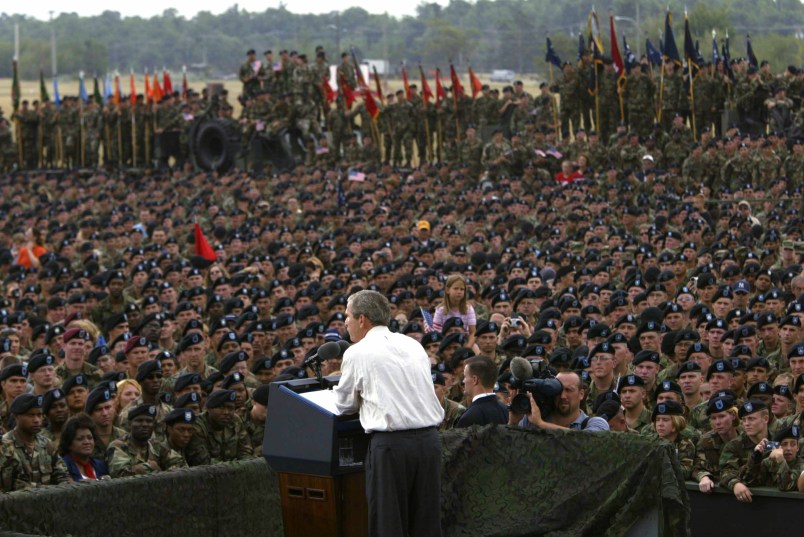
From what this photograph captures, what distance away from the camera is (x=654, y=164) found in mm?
24594

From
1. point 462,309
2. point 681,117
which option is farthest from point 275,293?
point 681,117

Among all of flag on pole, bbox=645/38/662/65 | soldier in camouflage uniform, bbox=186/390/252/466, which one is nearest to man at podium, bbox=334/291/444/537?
soldier in camouflage uniform, bbox=186/390/252/466

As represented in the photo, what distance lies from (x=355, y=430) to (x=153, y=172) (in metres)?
26.5

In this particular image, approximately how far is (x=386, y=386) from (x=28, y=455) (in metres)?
2.68

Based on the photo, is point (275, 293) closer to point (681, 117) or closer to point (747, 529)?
point (747, 529)

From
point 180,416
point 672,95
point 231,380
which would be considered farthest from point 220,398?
point 672,95

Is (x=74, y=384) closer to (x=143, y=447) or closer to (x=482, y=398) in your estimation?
(x=143, y=447)

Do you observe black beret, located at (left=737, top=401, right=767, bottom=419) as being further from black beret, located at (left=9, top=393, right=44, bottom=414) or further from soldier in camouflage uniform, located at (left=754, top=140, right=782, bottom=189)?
soldier in camouflage uniform, located at (left=754, top=140, right=782, bottom=189)

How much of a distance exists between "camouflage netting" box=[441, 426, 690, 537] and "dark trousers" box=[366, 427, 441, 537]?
0.62m

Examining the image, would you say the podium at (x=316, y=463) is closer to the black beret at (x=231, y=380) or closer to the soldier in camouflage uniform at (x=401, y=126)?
the black beret at (x=231, y=380)

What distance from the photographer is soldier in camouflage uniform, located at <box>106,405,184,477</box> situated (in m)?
8.20

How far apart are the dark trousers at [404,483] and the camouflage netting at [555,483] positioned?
0.62m

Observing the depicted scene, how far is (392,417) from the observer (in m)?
6.01

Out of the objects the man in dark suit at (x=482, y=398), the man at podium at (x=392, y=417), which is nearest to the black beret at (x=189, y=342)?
the man in dark suit at (x=482, y=398)
